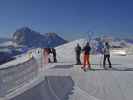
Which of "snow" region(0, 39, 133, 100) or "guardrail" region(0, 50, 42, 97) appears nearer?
"guardrail" region(0, 50, 42, 97)

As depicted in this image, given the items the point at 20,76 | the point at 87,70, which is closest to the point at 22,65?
the point at 20,76

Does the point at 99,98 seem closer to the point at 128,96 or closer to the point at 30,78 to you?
the point at 128,96

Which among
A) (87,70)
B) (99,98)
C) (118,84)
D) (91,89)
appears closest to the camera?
(99,98)

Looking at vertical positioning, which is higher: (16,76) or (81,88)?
(16,76)

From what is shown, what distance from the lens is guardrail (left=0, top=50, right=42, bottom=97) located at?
11836mm

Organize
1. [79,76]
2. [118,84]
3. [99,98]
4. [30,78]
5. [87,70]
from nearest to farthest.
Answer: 1. [99,98]
2. [118,84]
3. [30,78]
4. [79,76]
5. [87,70]

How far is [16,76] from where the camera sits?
14.2 m

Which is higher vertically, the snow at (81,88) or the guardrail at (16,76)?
the guardrail at (16,76)

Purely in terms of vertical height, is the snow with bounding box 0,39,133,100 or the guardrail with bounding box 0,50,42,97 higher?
the guardrail with bounding box 0,50,42,97

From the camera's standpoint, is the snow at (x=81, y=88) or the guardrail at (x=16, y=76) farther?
the snow at (x=81, y=88)

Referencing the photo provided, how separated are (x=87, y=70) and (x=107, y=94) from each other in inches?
325

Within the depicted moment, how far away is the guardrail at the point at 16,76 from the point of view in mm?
11836

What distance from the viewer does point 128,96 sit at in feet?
43.3

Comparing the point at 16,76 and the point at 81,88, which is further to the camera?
the point at 81,88
